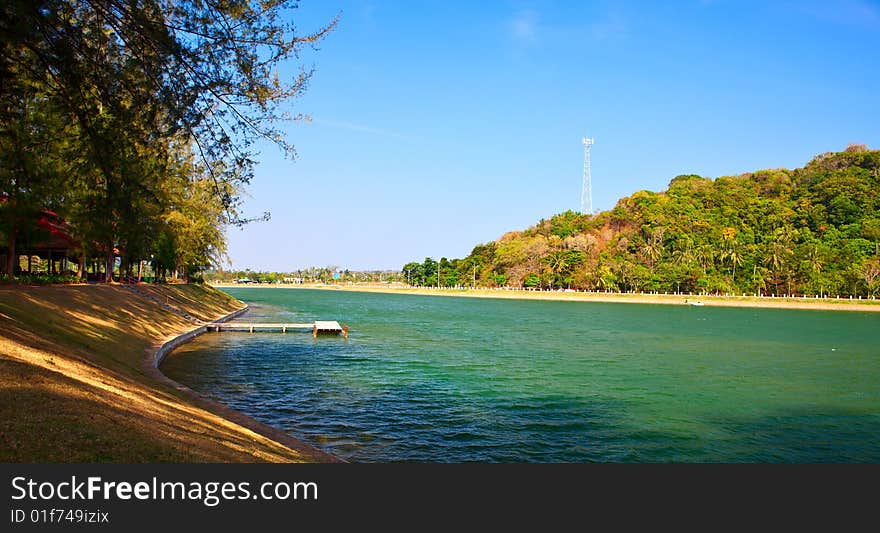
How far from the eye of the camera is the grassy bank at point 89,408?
7691 millimetres

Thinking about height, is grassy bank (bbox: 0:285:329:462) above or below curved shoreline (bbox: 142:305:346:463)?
above

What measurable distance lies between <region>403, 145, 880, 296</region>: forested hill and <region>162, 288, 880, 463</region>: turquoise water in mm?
85284

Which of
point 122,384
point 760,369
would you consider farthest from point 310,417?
point 760,369

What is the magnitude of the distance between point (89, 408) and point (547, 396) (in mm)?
15061

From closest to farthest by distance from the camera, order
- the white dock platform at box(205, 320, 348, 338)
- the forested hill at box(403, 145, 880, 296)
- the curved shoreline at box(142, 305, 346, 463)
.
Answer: the curved shoreline at box(142, 305, 346, 463), the white dock platform at box(205, 320, 348, 338), the forested hill at box(403, 145, 880, 296)

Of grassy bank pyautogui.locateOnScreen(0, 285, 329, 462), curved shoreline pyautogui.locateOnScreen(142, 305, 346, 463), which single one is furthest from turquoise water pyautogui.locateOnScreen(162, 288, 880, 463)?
grassy bank pyautogui.locateOnScreen(0, 285, 329, 462)

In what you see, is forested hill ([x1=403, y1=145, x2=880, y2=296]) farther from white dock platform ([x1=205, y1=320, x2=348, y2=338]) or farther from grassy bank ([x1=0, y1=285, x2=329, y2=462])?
grassy bank ([x1=0, y1=285, x2=329, y2=462])

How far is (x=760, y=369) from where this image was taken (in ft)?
97.1

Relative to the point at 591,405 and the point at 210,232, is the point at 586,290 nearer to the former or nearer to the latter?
the point at 210,232

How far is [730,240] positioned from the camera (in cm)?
12925

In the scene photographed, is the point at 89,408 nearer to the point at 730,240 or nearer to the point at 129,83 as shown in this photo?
the point at 129,83

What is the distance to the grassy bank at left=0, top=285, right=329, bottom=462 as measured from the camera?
7691 millimetres

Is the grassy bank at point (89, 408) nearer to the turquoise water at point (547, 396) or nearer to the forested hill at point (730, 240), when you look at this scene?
the turquoise water at point (547, 396)

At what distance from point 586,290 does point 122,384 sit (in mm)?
132156
